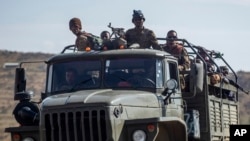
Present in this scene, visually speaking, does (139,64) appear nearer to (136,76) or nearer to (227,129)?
(136,76)

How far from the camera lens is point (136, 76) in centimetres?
1200

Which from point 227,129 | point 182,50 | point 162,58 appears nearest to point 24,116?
point 162,58

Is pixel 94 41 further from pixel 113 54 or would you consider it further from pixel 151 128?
pixel 151 128

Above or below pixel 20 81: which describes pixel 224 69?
above

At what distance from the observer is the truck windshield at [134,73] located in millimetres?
11945

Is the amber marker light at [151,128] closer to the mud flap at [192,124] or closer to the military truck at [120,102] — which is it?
the military truck at [120,102]

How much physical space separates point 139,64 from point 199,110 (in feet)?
5.38

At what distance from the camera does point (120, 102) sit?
1104 cm

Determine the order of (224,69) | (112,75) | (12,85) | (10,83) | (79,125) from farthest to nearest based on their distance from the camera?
(10,83) < (12,85) < (224,69) < (112,75) < (79,125)

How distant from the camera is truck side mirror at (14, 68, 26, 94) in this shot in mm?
12859

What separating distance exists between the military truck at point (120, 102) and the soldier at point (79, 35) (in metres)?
1.29

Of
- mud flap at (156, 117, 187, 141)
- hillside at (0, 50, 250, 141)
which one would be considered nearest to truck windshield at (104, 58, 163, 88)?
mud flap at (156, 117, 187, 141)

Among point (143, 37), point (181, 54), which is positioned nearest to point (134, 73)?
point (143, 37)

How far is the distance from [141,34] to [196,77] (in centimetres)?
205
